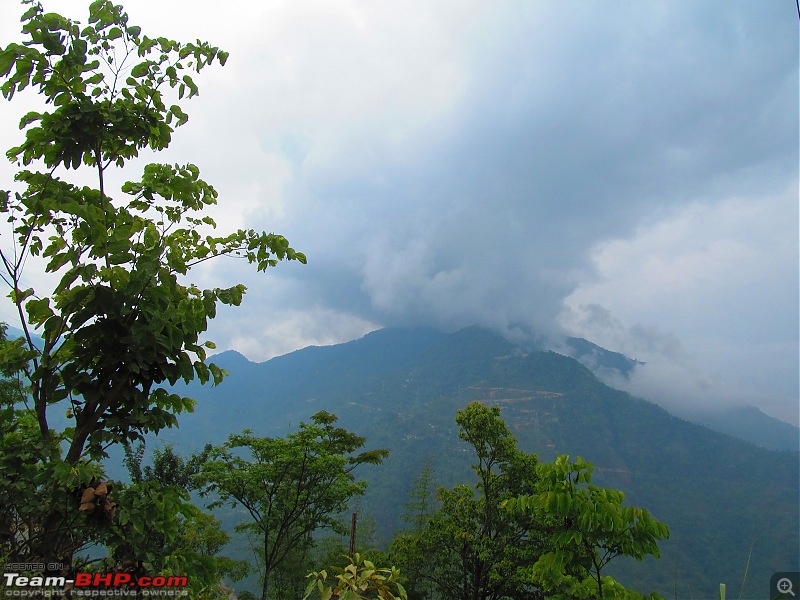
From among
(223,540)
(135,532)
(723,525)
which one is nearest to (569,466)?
(135,532)

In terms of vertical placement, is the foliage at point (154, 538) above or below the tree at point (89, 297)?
below

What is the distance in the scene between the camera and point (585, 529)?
3826 millimetres

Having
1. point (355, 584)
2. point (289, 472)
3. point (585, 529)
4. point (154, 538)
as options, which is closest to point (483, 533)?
point (289, 472)

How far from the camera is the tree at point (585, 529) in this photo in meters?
3.89

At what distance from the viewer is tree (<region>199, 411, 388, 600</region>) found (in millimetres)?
19953

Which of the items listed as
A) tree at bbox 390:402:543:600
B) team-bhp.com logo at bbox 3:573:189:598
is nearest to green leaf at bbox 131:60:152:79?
team-bhp.com logo at bbox 3:573:189:598

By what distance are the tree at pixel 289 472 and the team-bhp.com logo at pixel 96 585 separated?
17.6m

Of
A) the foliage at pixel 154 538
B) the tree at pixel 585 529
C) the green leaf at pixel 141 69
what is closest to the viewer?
the foliage at pixel 154 538

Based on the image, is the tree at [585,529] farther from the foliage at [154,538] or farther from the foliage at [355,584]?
the foliage at [154,538]

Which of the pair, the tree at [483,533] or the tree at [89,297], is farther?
the tree at [483,533]

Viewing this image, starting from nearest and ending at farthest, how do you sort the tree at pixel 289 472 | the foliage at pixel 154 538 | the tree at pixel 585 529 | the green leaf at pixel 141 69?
the foliage at pixel 154 538
the green leaf at pixel 141 69
the tree at pixel 585 529
the tree at pixel 289 472

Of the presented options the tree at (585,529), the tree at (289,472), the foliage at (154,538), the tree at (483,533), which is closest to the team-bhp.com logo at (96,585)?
the foliage at (154,538)

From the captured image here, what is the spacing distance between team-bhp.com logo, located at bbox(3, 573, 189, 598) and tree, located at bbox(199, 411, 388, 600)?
1762cm

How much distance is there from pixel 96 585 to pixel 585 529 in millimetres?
3575
